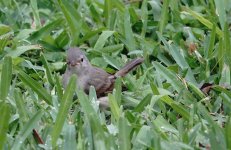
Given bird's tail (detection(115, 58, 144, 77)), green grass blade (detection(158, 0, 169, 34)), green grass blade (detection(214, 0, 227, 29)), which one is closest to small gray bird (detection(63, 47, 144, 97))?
bird's tail (detection(115, 58, 144, 77))

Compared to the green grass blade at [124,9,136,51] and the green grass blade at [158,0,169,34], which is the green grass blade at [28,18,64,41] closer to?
the green grass blade at [124,9,136,51]

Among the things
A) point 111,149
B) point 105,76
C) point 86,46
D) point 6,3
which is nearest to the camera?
point 111,149

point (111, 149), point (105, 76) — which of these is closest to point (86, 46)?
point (105, 76)

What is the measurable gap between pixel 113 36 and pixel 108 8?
361 mm

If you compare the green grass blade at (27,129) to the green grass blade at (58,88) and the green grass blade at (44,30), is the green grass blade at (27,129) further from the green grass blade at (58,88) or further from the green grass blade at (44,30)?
the green grass blade at (44,30)

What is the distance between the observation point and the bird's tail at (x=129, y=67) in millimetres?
6277

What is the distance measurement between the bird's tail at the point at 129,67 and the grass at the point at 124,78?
0.15 feet

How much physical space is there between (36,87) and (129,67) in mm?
818

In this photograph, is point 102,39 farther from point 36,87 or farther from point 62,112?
point 62,112

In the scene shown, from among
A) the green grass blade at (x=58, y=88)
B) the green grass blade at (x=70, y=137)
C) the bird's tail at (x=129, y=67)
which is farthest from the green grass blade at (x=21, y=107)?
the bird's tail at (x=129, y=67)

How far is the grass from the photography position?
191 inches

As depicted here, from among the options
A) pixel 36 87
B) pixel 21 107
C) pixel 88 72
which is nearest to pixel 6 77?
pixel 21 107

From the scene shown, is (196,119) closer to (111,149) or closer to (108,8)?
(111,149)

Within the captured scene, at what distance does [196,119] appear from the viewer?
523 cm
